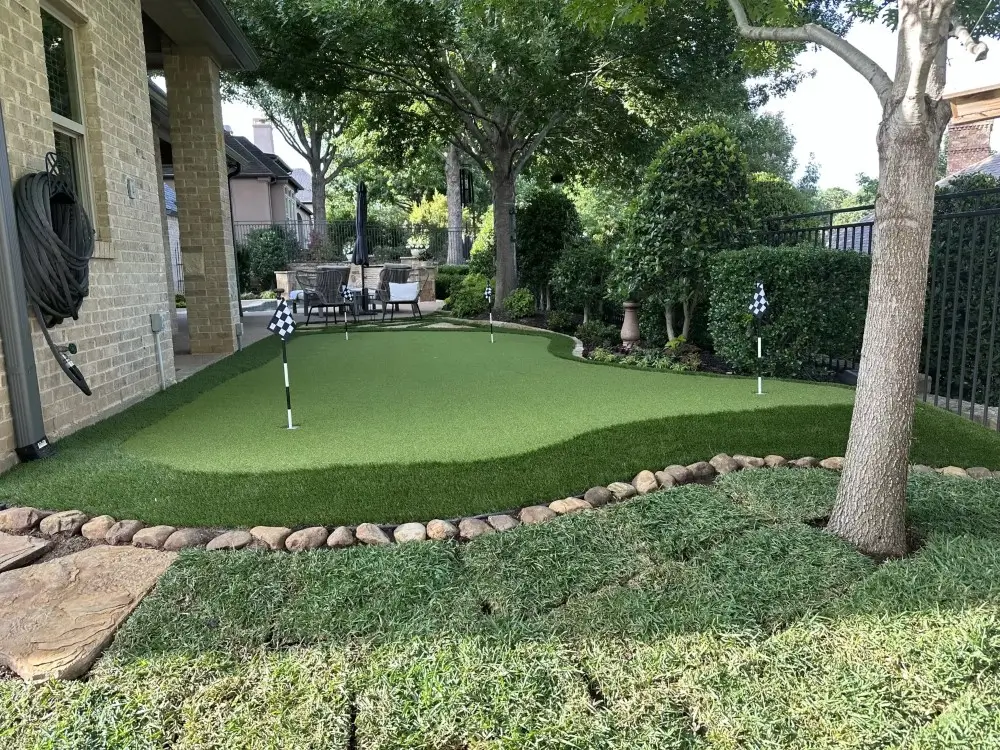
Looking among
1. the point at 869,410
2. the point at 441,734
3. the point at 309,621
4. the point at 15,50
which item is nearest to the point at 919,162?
the point at 869,410

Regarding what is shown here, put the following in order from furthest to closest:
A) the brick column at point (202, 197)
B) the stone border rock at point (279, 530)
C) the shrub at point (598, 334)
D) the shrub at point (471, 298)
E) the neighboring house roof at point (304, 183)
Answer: the neighboring house roof at point (304, 183) < the shrub at point (471, 298) < the shrub at point (598, 334) < the brick column at point (202, 197) < the stone border rock at point (279, 530)

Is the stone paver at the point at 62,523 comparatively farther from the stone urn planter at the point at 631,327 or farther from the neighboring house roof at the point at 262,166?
the neighboring house roof at the point at 262,166

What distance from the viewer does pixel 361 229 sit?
42.2ft

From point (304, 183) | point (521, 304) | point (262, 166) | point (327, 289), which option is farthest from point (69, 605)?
point (304, 183)

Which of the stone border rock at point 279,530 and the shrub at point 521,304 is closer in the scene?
the stone border rock at point 279,530

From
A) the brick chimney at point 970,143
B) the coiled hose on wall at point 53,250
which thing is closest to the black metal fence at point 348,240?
the brick chimney at point 970,143

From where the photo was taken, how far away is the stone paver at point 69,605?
219 centimetres

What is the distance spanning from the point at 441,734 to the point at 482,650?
332mm

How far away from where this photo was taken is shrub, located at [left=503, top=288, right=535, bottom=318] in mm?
12125

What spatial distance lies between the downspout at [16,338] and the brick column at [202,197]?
4789mm

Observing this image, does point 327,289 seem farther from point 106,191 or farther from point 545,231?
point 106,191

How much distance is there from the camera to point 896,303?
9.04 feet

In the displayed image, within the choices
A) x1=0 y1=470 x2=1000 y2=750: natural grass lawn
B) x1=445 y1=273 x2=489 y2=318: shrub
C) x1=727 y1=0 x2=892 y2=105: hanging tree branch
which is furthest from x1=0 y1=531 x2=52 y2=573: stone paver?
x1=445 y1=273 x2=489 y2=318: shrub

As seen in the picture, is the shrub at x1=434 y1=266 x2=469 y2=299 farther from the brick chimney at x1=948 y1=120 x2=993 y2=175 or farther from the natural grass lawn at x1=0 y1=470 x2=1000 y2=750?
the natural grass lawn at x1=0 y1=470 x2=1000 y2=750
